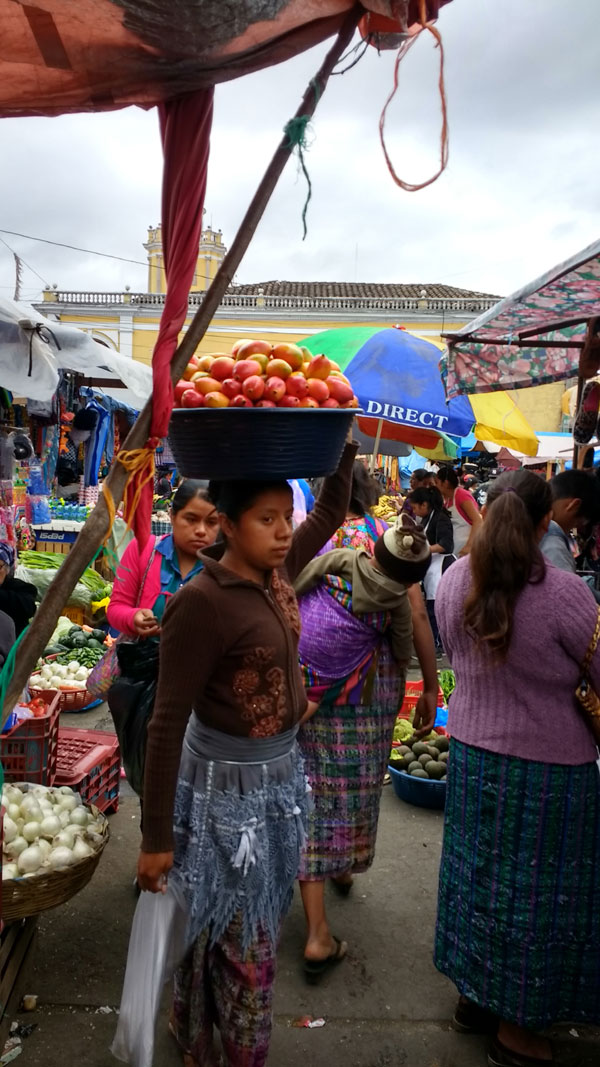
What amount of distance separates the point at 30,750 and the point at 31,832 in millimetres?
620

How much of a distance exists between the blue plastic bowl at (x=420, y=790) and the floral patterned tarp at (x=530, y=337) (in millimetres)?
2364

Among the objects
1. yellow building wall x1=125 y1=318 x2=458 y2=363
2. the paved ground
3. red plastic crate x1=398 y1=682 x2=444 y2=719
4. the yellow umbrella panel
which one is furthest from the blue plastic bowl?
yellow building wall x1=125 y1=318 x2=458 y2=363

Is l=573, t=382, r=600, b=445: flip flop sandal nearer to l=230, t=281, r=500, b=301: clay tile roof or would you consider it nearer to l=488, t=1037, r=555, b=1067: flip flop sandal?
l=488, t=1037, r=555, b=1067: flip flop sandal

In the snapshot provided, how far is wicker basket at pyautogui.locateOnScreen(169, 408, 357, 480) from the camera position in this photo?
1715 millimetres

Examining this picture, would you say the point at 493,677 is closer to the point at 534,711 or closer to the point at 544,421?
the point at 534,711

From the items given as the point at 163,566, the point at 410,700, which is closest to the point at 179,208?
the point at 163,566

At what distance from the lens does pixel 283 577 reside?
2223 millimetres

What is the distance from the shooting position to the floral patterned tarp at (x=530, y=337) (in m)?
2.78

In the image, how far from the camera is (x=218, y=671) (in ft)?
6.36

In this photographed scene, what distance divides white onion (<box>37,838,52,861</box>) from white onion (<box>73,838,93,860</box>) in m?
0.09

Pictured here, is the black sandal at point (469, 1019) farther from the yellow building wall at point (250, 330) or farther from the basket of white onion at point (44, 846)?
the yellow building wall at point (250, 330)

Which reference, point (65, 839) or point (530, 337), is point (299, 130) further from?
point (530, 337)

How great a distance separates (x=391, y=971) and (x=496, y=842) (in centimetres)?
96

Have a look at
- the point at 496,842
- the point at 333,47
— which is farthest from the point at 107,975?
the point at 333,47
